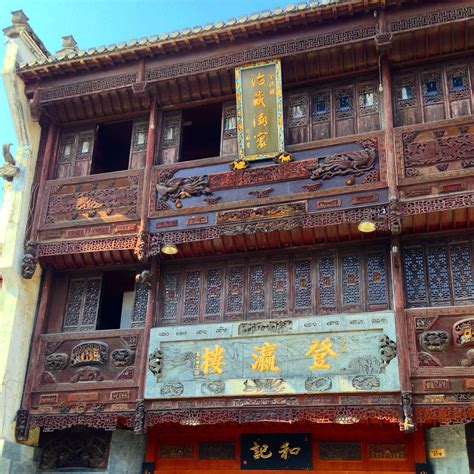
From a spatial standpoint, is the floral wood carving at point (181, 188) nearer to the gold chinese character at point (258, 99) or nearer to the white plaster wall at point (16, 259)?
the gold chinese character at point (258, 99)

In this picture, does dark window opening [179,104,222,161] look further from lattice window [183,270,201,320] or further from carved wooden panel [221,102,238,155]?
lattice window [183,270,201,320]

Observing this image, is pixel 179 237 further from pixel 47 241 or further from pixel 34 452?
pixel 34 452

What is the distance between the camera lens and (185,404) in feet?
27.5

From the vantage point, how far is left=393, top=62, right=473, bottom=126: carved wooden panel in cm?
883

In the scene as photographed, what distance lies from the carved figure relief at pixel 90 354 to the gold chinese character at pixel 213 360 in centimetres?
147

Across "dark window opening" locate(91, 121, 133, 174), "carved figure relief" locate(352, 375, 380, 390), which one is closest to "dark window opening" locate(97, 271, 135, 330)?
"dark window opening" locate(91, 121, 133, 174)

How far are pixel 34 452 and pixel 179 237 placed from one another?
3.78 meters

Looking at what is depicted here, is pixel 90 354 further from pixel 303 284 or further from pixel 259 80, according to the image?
pixel 259 80

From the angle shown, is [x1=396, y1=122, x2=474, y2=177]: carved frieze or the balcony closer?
[x1=396, y1=122, x2=474, y2=177]: carved frieze

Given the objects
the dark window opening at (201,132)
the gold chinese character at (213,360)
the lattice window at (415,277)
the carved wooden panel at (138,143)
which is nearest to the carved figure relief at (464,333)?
the lattice window at (415,277)

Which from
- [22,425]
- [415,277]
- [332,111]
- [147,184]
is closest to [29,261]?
[147,184]

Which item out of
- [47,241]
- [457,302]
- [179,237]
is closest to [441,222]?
[457,302]

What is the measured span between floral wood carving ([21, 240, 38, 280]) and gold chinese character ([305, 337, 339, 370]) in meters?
4.30

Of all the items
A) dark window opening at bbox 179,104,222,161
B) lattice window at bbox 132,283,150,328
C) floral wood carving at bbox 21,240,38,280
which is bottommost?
lattice window at bbox 132,283,150,328
